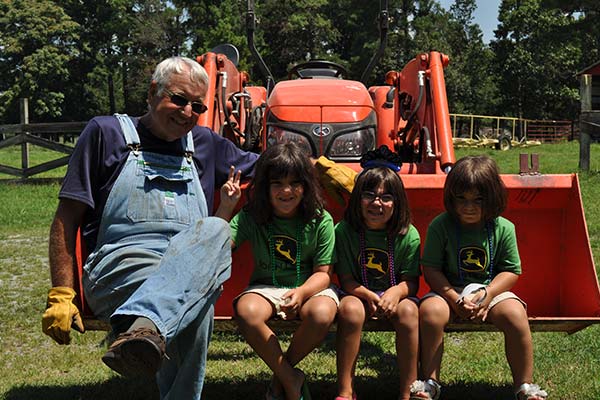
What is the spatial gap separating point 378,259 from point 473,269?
16.9 inches

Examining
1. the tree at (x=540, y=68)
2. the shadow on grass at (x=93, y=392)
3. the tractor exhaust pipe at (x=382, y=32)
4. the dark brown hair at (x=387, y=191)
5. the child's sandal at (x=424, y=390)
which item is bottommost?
the shadow on grass at (x=93, y=392)

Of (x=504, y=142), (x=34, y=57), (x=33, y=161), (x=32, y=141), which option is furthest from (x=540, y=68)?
(x=32, y=141)

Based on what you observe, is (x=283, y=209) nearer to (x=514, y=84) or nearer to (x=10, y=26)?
(x=514, y=84)

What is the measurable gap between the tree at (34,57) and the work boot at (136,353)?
48.4 meters

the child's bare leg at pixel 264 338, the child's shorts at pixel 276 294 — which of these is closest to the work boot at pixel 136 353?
the child's bare leg at pixel 264 338

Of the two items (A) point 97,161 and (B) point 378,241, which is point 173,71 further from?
(B) point 378,241

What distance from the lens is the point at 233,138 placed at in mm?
5844

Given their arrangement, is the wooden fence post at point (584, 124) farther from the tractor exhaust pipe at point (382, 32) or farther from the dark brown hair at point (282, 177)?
the dark brown hair at point (282, 177)

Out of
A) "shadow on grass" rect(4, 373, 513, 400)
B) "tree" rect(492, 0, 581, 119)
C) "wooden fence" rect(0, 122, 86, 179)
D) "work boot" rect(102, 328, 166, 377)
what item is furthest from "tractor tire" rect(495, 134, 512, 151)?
"work boot" rect(102, 328, 166, 377)

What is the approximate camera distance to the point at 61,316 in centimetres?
287

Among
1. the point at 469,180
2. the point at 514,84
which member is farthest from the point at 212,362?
the point at 514,84

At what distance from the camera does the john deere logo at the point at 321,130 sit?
15.7ft

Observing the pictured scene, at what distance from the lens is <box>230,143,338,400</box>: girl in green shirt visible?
321 centimetres

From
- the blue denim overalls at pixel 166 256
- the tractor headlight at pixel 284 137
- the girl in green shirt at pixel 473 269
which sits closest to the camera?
the blue denim overalls at pixel 166 256
